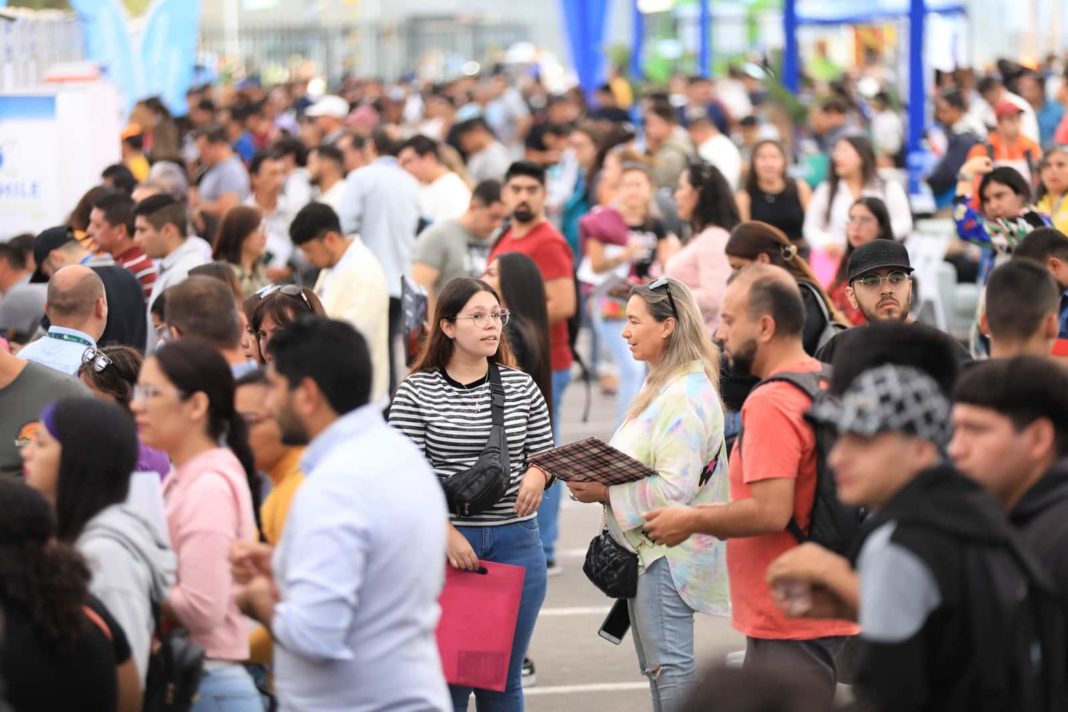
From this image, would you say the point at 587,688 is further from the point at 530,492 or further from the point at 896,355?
the point at 896,355

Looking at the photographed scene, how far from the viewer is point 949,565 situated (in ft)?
10.6

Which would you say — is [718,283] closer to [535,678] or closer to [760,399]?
[535,678]


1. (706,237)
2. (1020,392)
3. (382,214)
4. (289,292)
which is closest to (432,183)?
(382,214)

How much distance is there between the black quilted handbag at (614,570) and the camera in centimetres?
564

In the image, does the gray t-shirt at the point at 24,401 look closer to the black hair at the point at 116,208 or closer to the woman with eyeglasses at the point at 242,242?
the black hair at the point at 116,208

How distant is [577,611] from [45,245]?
3545mm

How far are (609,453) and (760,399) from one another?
2.45ft

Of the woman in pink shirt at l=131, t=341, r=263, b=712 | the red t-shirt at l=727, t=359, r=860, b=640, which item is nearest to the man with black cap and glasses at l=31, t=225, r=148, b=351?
the woman in pink shirt at l=131, t=341, r=263, b=712

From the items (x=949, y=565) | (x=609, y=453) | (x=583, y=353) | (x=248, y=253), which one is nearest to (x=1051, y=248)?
(x=609, y=453)

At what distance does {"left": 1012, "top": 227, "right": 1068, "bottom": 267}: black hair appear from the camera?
6.90 m

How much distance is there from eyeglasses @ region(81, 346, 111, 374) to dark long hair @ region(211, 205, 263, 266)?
10.9ft

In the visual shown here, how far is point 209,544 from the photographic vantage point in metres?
4.23

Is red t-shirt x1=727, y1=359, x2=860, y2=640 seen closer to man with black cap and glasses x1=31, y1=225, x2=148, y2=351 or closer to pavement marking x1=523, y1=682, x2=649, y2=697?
pavement marking x1=523, y1=682, x2=649, y2=697

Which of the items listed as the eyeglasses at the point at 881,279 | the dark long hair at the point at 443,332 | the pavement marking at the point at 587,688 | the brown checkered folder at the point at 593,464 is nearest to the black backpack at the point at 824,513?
the brown checkered folder at the point at 593,464
